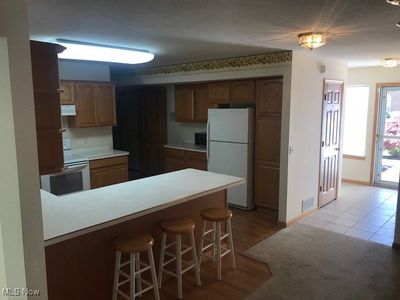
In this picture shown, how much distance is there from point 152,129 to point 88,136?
172cm

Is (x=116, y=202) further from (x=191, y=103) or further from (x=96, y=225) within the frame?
(x=191, y=103)

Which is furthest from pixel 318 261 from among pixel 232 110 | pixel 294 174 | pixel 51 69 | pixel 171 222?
pixel 51 69

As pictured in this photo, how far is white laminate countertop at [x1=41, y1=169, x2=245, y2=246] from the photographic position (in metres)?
2.15

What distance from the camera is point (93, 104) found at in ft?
17.1

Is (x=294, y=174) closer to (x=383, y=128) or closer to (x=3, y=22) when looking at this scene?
(x=383, y=128)

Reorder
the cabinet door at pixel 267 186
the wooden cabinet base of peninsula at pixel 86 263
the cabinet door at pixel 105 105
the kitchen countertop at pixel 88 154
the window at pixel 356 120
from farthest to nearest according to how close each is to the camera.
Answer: the window at pixel 356 120
the cabinet door at pixel 105 105
the kitchen countertop at pixel 88 154
the cabinet door at pixel 267 186
the wooden cabinet base of peninsula at pixel 86 263

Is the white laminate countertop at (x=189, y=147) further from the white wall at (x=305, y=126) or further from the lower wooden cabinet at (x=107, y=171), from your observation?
the white wall at (x=305, y=126)

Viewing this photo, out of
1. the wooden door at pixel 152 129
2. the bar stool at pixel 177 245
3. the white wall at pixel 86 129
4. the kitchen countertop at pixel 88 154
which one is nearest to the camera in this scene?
the bar stool at pixel 177 245

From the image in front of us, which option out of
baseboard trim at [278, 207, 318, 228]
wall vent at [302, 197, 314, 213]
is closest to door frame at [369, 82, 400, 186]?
baseboard trim at [278, 207, 318, 228]

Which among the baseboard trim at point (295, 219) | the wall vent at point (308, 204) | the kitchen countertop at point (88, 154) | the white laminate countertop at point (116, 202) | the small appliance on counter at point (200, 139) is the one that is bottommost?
the baseboard trim at point (295, 219)

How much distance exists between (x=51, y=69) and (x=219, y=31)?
148 cm

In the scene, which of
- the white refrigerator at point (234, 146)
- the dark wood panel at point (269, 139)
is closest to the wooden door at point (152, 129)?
the white refrigerator at point (234, 146)

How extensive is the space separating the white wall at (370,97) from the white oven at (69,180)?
5281 mm

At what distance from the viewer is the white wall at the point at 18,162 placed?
147 cm
